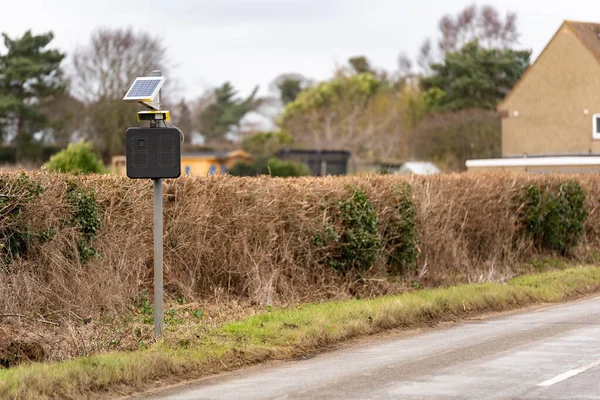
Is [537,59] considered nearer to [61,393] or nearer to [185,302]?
[185,302]

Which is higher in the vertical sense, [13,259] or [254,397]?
[13,259]

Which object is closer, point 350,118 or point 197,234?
point 197,234

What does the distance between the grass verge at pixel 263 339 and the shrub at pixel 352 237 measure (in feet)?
4.33

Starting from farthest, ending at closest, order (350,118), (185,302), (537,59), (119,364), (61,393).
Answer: (350,118)
(537,59)
(185,302)
(119,364)
(61,393)

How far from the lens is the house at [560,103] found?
173 ft

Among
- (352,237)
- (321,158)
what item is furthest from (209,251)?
(321,158)

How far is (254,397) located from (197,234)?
24.5 ft

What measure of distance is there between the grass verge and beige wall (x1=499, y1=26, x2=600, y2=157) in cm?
3383

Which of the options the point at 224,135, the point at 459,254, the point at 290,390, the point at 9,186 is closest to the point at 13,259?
the point at 9,186

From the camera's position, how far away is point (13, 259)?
1451 centimetres

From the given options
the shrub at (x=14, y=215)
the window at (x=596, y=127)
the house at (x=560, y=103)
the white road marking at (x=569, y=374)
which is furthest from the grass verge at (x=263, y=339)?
the window at (x=596, y=127)

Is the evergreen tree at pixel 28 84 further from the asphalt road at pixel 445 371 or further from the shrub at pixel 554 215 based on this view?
the asphalt road at pixel 445 371

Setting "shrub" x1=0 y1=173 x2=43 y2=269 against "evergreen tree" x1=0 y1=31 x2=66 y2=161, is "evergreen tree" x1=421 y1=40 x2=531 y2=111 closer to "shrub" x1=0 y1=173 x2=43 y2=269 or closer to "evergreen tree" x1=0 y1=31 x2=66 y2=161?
"evergreen tree" x1=0 y1=31 x2=66 y2=161

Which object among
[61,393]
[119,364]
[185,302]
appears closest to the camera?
[61,393]
